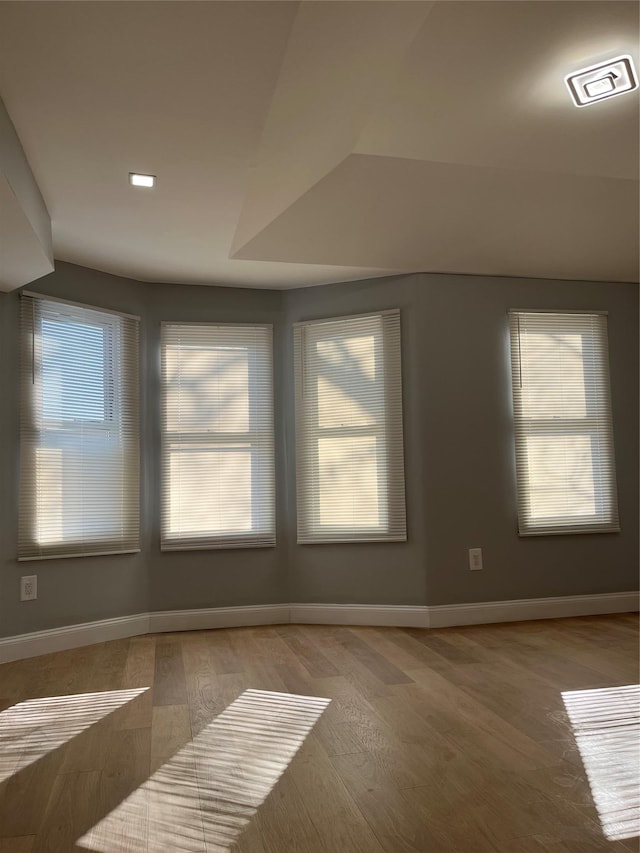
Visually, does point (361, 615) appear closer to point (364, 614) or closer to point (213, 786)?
point (364, 614)

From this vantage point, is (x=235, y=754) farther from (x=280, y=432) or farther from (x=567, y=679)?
(x=280, y=432)

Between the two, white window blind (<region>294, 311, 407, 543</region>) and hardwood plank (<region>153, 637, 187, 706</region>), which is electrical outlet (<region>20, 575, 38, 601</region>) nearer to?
hardwood plank (<region>153, 637, 187, 706</region>)

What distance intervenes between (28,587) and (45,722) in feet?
4.22

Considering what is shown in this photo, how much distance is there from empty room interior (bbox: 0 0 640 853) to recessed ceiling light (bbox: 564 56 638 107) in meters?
0.01

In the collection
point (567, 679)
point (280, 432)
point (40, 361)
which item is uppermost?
point (40, 361)

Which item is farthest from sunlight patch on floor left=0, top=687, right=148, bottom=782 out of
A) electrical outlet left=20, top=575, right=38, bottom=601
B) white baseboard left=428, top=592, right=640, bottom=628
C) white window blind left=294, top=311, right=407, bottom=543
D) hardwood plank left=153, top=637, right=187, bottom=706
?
white baseboard left=428, top=592, right=640, bottom=628

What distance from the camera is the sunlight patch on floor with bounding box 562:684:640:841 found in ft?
6.68

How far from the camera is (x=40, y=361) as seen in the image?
14.0 ft

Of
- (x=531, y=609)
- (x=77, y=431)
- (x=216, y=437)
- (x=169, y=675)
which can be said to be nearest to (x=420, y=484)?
(x=531, y=609)

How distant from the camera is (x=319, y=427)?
196 inches

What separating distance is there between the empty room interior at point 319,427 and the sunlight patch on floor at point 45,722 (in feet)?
0.06

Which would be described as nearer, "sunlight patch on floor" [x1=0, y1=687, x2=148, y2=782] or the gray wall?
"sunlight patch on floor" [x1=0, y1=687, x2=148, y2=782]

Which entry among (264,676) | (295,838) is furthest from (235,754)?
(264,676)

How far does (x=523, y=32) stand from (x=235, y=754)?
8.94ft
